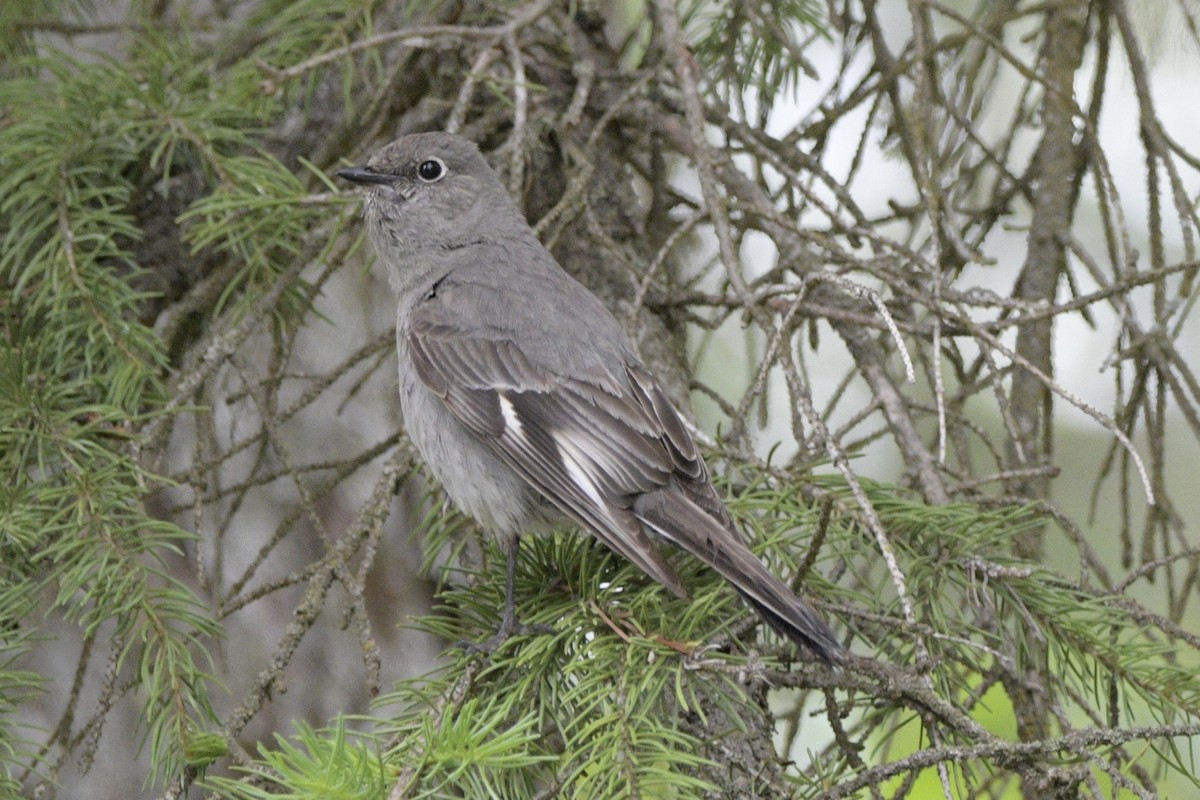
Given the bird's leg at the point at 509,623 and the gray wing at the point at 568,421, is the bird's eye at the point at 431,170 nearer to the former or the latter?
the gray wing at the point at 568,421

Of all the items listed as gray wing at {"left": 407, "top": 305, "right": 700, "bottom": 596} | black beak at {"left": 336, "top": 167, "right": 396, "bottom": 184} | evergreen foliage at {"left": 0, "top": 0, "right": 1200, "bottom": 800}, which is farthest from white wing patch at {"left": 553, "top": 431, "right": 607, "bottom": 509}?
black beak at {"left": 336, "top": 167, "right": 396, "bottom": 184}

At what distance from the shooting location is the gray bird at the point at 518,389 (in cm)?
232

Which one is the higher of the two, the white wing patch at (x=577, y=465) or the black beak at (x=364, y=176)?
the black beak at (x=364, y=176)

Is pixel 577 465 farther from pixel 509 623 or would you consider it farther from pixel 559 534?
pixel 509 623

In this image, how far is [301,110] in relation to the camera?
139 inches

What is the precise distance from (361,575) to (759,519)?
2.73 feet

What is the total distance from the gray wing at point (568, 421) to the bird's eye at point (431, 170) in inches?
15.8

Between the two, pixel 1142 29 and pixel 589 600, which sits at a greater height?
pixel 1142 29

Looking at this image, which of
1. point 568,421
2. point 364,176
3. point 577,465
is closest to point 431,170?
point 364,176

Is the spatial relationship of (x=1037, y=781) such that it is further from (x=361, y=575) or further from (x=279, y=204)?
(x=279, y=204)

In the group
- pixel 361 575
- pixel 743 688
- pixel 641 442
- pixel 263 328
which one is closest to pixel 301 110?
pixel 263 328

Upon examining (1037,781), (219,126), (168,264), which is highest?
(1037,781)

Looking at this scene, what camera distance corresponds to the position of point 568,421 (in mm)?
2715

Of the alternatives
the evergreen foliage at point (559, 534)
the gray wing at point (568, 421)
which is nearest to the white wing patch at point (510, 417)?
the gray wing at point (568, 421)
